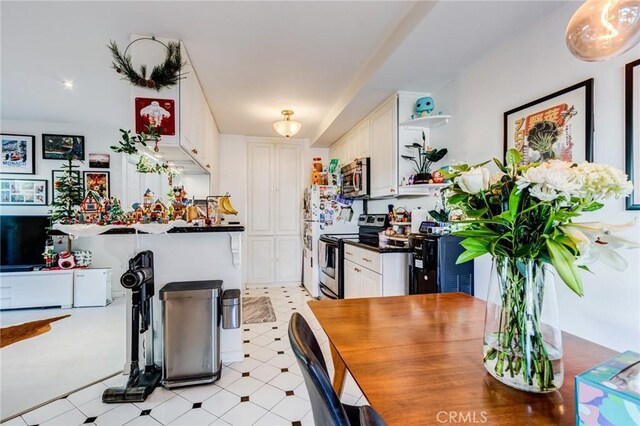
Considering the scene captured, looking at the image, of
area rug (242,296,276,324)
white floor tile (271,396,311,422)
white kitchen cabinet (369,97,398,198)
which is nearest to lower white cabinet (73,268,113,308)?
area rug (242,296,276,324)

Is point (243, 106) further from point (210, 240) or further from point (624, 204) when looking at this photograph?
point (624, 204)

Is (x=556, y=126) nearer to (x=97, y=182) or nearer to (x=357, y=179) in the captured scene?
(x=357, y=179)

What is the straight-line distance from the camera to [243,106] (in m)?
3.69

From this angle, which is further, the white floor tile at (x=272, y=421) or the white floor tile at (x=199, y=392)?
the white floor tile at (x=199, y=392)

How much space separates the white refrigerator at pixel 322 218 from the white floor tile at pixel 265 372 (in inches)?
80.6

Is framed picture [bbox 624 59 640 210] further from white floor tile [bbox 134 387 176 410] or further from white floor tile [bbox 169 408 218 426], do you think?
white floor tile [bbox 134 387 176 410]

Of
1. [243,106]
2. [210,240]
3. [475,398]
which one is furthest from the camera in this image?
[243,106]

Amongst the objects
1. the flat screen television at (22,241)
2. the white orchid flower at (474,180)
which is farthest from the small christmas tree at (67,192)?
the white orchid flower at (474,180)

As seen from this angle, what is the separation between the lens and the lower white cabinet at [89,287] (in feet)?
13.1

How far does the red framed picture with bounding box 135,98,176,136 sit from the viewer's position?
2.21 meters

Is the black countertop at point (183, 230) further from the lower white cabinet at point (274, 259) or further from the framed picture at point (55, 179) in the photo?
the framed picture at point (55, 179)

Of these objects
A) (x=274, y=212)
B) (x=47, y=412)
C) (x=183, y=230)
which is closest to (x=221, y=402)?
(x=47, y=412)

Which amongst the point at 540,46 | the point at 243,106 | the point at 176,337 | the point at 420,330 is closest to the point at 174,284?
the point at 176,337

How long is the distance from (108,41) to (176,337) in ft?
7.89
